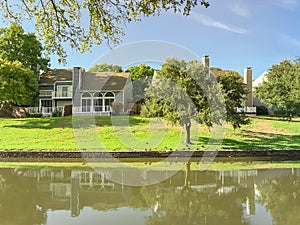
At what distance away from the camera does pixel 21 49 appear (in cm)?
3569

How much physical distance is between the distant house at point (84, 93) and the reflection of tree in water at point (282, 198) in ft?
74.3

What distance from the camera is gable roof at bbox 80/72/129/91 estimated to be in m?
34.9

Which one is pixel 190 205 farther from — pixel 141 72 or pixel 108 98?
pixel 141 72

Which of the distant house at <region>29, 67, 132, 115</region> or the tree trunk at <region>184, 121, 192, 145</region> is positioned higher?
the distant house at <region>29, 67, 132, 115</region>

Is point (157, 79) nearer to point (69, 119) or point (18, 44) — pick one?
point (69, 119)

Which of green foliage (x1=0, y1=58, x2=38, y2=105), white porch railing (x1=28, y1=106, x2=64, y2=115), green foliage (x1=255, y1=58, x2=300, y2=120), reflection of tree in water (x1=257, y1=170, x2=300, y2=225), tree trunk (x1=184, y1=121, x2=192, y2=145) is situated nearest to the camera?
reflection of tree in water (x1=257, y1=170, x2=300, y2=225)

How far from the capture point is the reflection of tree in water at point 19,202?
7191 millimetres

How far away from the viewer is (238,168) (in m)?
15.0

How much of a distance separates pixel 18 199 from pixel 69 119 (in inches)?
795

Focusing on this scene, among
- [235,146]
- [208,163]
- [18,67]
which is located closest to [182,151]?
[208,163]

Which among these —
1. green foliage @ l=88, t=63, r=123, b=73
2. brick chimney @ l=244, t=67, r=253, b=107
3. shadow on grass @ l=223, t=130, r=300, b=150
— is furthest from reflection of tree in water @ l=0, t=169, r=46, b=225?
green foliage @ l=88, t=63, r=123, b=73

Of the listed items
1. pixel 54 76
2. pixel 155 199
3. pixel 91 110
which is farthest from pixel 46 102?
pixel 155 199

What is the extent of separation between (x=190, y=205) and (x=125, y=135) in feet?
51.5

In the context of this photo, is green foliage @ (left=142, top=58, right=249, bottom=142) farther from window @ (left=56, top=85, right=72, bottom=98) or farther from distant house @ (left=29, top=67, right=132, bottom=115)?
window @ (left=56, top=85, right=72, bottom=98)
